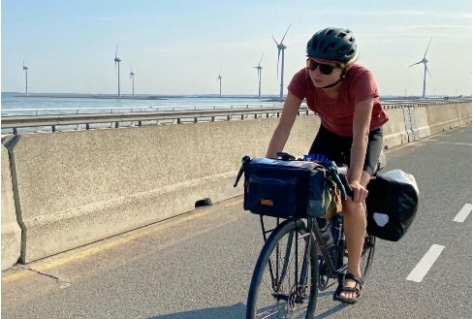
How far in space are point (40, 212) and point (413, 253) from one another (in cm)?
365

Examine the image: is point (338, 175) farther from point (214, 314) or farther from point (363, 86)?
point (214, 314)

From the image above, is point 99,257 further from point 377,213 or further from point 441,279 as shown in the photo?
point 441,279

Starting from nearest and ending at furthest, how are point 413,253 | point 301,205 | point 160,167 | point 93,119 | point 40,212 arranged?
point 301,205
point 40,212
point 413,253
point 160,167
point 93,119

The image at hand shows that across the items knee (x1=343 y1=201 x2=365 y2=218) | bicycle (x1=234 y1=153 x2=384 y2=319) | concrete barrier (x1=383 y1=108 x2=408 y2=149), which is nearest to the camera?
bicycle (x1=234 y1=153 x2=384 y2=319)

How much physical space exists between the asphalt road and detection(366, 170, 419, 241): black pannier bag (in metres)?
0.63

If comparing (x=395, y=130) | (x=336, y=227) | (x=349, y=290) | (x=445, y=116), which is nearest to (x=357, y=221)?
(x=336, y=227)

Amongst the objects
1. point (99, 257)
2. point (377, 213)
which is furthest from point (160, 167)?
point (377, 213)

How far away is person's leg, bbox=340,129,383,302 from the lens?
3.49 metres

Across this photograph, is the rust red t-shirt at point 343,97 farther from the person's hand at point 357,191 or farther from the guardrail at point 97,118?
the guardrail at point 97,118

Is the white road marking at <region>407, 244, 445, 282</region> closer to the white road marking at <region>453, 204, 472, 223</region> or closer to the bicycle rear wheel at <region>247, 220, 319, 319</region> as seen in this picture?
the white road marking at <region>453, 204, 472, 223</region>

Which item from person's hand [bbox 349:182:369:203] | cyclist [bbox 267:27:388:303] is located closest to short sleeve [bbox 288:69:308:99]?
cyclist [bbox 267:27:388:303]

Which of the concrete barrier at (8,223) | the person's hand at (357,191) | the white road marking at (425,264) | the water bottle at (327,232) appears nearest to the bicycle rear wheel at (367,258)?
the white road marking at (425,264)

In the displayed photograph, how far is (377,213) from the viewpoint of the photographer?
12.8 feet

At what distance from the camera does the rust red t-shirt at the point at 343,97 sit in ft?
10.9
